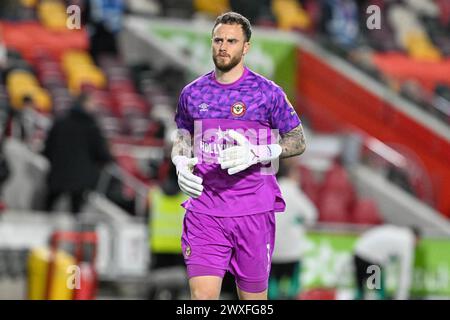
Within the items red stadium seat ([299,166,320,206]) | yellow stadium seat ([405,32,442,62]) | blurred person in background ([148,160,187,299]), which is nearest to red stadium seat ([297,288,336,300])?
blurred person in background ([148,160,187,299])

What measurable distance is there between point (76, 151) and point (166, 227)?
4.07ft

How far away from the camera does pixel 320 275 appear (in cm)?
1518

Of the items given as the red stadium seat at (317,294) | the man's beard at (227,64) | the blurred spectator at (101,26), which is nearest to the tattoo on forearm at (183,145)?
the man's beard at (227,64)

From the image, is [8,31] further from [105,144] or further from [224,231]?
[224,231]

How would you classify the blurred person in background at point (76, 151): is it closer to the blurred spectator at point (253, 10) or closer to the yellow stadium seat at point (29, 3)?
the yellow stadium seat at point (29, 3)

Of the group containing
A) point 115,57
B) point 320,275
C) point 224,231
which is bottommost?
point 320,275

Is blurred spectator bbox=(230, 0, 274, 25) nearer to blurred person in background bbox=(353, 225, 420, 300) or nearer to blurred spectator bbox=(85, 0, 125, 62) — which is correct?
blurred spectator bbox=(85, 0, 125, 62)

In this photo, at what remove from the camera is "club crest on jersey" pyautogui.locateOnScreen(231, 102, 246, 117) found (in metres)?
7.57

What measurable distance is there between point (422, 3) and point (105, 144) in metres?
16.5

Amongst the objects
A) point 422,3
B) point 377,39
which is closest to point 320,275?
point 377,39

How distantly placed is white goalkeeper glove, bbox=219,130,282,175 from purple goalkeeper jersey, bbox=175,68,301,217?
15 cm

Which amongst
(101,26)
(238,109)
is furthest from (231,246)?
(101,26)

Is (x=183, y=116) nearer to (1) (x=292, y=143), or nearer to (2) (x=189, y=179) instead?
(2) (x=189, y=179)

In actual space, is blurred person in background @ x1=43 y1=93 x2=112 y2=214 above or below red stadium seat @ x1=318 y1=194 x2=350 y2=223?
above
